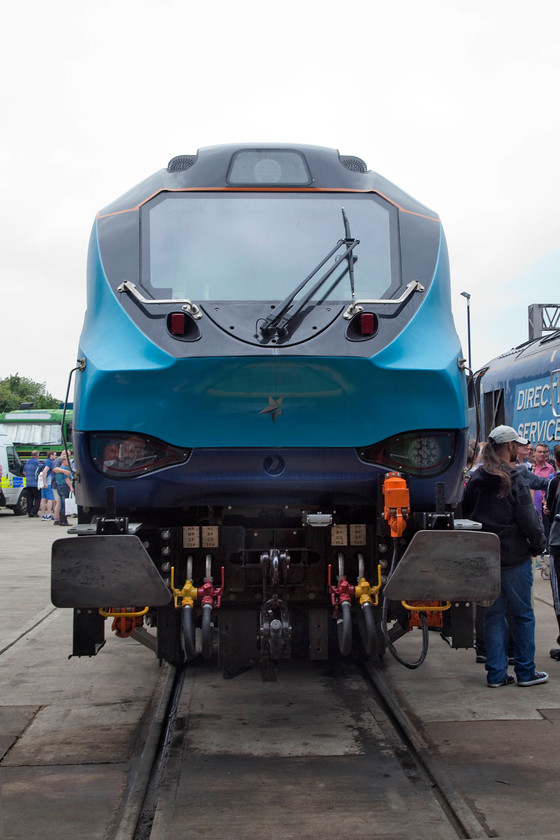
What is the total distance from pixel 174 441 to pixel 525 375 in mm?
12739

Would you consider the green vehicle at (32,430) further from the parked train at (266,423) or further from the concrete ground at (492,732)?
the parked train at (266,423)

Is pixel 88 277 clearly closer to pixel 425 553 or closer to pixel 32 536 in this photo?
pixel 425 553

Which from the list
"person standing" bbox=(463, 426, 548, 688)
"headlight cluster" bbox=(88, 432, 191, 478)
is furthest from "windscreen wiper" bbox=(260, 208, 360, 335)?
"person standing" bbox=(463, 426, 548, 688)

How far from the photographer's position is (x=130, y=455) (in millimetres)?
4383

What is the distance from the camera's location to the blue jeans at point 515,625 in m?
6.16

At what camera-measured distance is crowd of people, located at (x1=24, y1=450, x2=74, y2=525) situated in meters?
20.5

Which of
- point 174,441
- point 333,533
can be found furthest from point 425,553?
point 174,441

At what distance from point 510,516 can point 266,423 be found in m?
2.46

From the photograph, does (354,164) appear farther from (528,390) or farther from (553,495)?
(528,390)

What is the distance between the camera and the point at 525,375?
16.0 m

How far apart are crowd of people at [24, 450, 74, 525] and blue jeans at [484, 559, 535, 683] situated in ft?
44.5

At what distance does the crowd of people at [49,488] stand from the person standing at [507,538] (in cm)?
1356

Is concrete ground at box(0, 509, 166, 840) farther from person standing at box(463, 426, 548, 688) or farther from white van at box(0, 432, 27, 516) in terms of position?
white van at box(0, 432, 27, 516)

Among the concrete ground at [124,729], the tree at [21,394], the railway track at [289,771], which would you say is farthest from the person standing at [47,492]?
the tree at [21,394]
